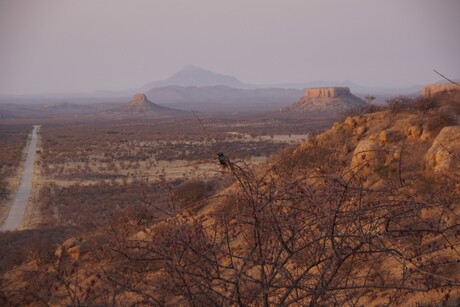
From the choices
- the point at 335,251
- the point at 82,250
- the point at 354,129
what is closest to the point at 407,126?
the point at 354,129

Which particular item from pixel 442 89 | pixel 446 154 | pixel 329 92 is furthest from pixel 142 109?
pixel 446 154

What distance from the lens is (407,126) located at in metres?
13.0

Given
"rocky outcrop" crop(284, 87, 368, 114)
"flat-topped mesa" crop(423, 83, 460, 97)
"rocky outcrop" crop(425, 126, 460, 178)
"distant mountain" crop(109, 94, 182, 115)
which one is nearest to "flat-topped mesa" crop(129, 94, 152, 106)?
"distant mountain" crop(109, 94, 182, 115)

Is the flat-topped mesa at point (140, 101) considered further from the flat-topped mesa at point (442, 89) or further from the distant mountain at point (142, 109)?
the flat-topped mesa at point (442, 89)

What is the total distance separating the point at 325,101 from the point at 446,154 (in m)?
87.6

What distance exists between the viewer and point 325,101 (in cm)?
9494

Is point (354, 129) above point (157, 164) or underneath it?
above

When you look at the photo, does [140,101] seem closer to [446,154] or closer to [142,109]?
[142,109]

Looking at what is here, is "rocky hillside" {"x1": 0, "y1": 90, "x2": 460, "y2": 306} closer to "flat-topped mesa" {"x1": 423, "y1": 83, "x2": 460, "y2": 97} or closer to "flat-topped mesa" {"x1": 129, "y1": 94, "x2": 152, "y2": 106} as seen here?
"flat-topped mesa" {"x1": 423, "y1": 83, "x2": 460, "y2": 97}

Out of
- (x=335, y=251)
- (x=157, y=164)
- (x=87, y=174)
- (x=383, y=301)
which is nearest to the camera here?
(x=335, y=251)

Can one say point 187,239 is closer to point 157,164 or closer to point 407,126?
point 407,126

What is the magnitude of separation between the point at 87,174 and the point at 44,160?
8.96 m

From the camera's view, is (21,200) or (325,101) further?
(325,101)

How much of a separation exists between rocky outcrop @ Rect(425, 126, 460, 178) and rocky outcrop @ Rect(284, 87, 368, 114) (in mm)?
78001
